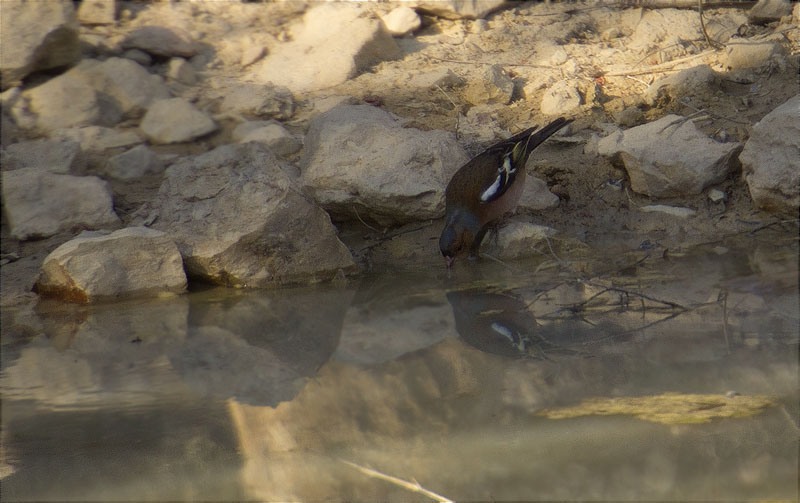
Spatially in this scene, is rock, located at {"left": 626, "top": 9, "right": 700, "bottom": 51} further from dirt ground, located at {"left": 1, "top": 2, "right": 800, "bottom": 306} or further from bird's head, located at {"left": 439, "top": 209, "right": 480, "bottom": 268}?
bird's head, located at {"left": 439, "top": 209, "right": 480, "bottom": 268}

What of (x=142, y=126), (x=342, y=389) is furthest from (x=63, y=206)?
(x=342, y=389)

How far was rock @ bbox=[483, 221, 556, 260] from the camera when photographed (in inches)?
197

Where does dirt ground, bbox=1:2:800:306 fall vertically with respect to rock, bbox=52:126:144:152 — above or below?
above

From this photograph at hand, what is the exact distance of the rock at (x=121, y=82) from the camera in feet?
22.2

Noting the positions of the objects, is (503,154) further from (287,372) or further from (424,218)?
(287,372)

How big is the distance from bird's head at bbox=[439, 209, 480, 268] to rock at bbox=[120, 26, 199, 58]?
3625 mm

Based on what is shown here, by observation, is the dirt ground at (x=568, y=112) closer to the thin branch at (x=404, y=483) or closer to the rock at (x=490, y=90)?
the rock at (x=490, y=90)

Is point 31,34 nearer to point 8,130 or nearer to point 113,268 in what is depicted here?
point 8,130

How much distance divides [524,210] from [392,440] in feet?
9.46

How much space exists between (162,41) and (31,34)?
1.13 m

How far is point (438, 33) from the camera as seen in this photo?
7.45 meters

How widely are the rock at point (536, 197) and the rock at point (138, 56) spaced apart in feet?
12.4

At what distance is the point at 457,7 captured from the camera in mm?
7402

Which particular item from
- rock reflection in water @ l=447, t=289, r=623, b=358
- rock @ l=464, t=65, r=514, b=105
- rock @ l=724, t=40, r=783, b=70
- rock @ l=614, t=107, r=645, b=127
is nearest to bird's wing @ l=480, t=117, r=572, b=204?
rock @ l=614, t=107, r=645, b=127
